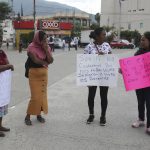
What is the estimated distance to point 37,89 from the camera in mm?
7555

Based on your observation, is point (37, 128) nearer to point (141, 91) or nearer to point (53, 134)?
point (53, 134)

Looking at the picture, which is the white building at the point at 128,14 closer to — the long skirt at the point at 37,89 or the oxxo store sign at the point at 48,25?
the oxxo store sign at the point at 48,25

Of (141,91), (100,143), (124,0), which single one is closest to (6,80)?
(100,143)

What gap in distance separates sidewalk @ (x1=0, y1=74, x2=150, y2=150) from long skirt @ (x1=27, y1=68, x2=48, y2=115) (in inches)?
10.6

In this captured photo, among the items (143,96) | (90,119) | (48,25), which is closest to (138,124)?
(143,96)

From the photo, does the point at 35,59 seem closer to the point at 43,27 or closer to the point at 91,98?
the point at 91,98

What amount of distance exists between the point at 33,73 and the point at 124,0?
113 metres

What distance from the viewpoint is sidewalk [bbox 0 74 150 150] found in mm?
6297

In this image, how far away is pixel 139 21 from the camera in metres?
109

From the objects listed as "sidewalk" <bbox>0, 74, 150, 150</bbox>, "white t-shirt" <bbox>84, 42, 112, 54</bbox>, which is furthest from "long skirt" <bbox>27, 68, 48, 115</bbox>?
"white t-shirt" <bbox>84, 42, 112, 54</bbox>

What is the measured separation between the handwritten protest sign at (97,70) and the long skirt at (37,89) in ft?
2.11

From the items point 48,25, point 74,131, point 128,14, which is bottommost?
point 74,131

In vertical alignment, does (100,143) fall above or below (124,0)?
below

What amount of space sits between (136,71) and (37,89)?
5.71 feet
